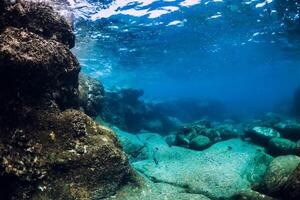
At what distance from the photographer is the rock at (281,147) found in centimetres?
1297

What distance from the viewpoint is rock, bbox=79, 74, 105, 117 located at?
1231 cm

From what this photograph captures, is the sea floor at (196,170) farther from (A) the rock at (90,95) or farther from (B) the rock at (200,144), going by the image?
(A) the rock at (90,95)

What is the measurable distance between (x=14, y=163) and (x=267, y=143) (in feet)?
40.7

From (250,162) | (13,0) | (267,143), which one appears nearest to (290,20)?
(267,143)

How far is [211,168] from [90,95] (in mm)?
6473

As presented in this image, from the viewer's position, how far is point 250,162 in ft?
40.8

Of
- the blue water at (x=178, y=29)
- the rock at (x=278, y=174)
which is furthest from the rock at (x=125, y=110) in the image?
the rock at (x=278, y=174)

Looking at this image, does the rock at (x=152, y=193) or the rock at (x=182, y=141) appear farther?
the rock at (x=182, y=141)

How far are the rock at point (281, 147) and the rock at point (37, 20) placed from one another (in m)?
10.5

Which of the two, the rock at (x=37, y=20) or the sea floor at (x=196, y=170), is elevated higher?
the rock at (x=37, y=20)

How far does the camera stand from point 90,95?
13383 millimetres

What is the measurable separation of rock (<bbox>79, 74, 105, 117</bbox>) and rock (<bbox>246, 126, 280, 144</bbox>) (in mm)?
8545

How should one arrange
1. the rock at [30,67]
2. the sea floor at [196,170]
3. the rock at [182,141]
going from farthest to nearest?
1. the rock at [182,141]
2. the sea floor at [196,170]
3. the rock at [30,67]

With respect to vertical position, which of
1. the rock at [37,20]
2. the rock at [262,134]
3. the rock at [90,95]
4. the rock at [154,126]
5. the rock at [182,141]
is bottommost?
the rock at [154,126]
